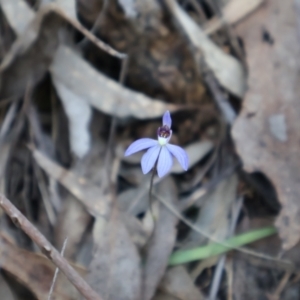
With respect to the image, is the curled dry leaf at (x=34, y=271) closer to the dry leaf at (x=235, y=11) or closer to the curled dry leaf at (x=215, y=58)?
the curled dry leaf at (x=215, y=58)

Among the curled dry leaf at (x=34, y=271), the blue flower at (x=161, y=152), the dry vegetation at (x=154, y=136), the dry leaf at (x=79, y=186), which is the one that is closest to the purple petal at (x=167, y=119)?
the blue flower at (x=161, y=152)

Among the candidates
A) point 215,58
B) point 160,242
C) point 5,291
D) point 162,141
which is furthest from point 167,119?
point 5,291

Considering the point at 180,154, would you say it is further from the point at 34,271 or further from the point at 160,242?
the point at 34,271

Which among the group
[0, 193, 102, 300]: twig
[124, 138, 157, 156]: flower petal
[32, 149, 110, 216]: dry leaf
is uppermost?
[124, 138, 157, 156]: flower petal

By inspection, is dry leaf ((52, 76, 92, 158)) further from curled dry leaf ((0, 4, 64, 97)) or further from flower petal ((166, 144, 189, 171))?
flower petal ((166, 144, 189, 171))

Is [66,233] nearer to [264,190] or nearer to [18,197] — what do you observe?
[18,197]

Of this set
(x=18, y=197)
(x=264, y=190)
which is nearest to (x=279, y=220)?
(x=264, y=190)

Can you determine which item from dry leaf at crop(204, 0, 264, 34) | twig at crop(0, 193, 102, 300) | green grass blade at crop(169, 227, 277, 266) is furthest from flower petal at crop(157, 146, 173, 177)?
dry leaf at crop(204, 0, 264, 34)

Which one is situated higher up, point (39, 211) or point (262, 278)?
point (39, 211)
